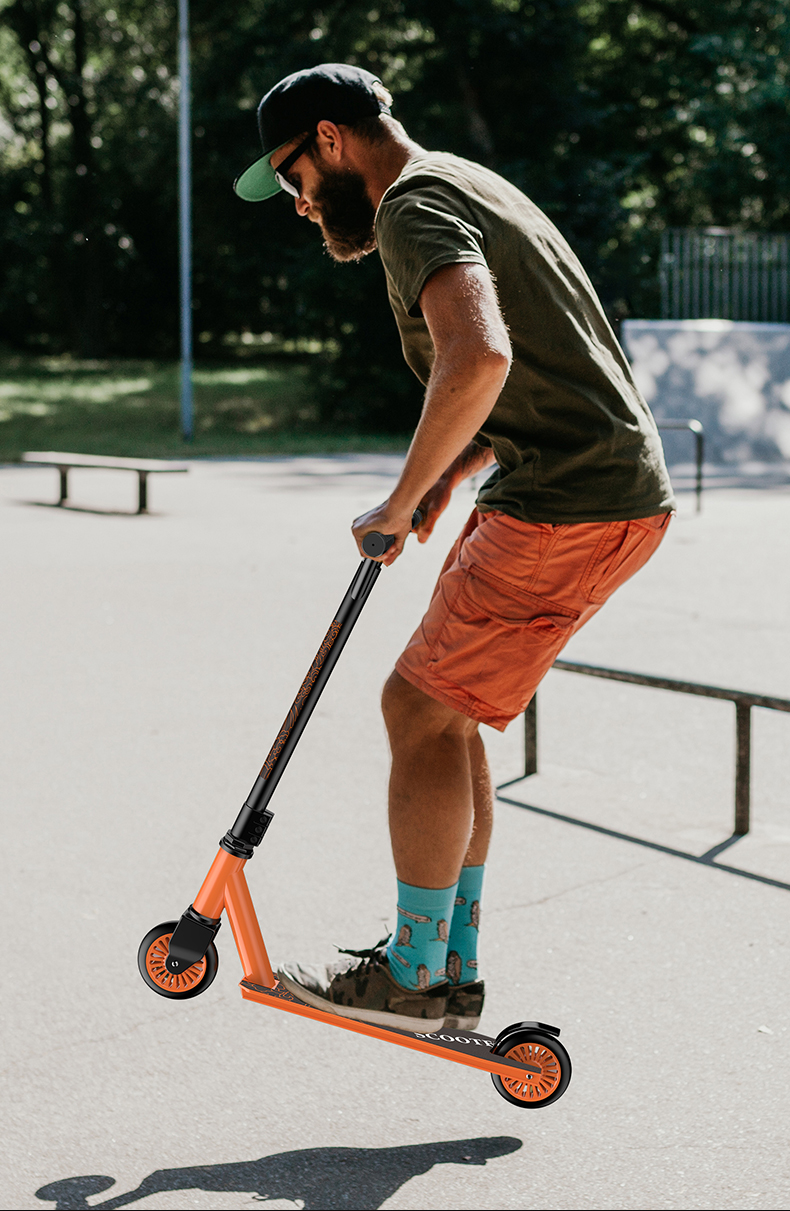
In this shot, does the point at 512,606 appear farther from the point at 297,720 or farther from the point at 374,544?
the point at 297,720

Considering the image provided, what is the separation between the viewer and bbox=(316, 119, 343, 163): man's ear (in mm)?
2807

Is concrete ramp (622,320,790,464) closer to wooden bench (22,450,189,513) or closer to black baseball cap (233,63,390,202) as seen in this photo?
wooden bench (22,450,189,513)

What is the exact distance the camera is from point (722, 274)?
69.5 feet

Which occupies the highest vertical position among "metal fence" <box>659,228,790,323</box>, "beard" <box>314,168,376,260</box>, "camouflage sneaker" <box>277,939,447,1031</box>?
"metal fence" <box>659,228,790,323</box>

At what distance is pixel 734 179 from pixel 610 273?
11.2 ft

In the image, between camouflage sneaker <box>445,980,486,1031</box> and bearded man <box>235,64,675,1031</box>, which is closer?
bearded man <box>235,64,675,1031</box>

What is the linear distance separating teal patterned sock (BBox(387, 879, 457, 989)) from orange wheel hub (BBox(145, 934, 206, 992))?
0.42m

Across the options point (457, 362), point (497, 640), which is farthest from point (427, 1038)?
point (457, 362)

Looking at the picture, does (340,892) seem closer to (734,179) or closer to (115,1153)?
(115,1153)

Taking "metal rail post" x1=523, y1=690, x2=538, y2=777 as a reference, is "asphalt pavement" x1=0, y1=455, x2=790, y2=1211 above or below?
below

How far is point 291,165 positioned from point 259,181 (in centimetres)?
11

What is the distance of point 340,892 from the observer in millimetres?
4004

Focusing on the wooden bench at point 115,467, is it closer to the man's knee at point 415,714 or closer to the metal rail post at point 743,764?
the metal rail post at point 743,764

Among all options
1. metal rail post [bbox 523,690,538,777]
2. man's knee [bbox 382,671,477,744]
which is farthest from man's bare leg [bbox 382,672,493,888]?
metal rail post [bbox 523,690,538,777]
